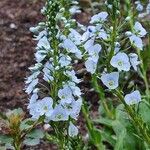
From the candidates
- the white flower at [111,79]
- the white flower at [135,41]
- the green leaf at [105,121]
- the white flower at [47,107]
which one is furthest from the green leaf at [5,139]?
the green leaf at [105,121]

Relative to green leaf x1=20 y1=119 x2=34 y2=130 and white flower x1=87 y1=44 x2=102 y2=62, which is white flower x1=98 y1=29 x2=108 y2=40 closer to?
white flower x1=87 y1=44 x2=102 y2=62

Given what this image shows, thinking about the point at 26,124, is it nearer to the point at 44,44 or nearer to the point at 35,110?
the point at 35,110

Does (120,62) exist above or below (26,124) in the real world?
above

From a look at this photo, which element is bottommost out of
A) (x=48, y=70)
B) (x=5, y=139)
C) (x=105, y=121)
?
(x=5, y=139)

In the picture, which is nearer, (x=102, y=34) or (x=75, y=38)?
(x=102, y=34)

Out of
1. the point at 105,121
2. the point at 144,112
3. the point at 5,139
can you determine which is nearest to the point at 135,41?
the point at 5,139

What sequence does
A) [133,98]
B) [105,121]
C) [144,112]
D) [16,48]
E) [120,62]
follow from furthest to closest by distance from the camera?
1. [16,48]
2. [105,121]
3. [144,112]
4. [133,98]
5. [120,62]

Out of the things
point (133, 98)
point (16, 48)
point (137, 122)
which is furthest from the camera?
point (16, 48)
